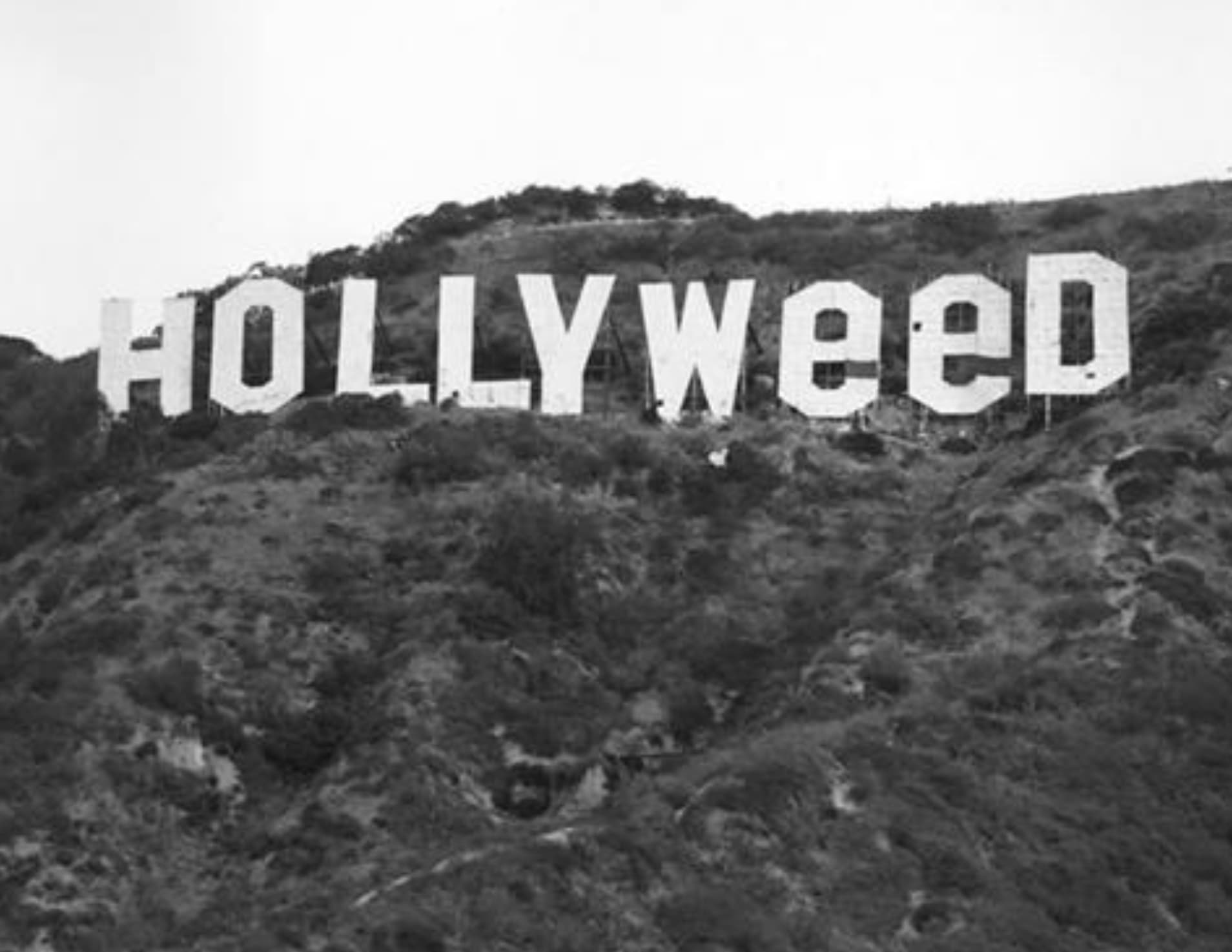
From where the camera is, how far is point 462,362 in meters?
90.7

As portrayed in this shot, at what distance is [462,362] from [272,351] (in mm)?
7160

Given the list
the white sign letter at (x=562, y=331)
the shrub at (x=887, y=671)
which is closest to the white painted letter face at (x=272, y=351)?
the white sign letter at (x=562, y=331)

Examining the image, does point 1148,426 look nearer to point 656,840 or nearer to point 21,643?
point 656,840

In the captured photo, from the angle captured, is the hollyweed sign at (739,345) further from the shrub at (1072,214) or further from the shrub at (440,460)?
the shrub at (1072,214)

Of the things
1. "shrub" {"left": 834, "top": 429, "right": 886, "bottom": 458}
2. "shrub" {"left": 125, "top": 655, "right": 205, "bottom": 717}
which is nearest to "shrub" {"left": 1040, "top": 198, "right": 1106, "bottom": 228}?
"shrub" {"left": 834, "top": 429, "right": 886, "bottom": 458}

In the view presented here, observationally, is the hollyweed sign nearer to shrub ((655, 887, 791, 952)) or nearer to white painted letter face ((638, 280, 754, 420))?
white painted letter face ((638, 280, 754, 420))

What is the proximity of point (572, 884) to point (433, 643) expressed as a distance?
45.0ft

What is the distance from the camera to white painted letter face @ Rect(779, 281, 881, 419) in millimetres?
89125

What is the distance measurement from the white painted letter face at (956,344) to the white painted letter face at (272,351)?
17732 millimetres

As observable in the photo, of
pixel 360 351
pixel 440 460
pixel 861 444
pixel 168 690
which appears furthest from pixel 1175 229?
pixel 168 690

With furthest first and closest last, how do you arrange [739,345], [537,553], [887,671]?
[739,345] < [537,553] < [887,671]

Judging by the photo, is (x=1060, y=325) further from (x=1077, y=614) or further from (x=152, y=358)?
(x=152, y=358)

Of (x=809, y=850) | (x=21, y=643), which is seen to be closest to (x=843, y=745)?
(x=809, y=850)

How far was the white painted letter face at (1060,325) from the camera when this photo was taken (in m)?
86.7
